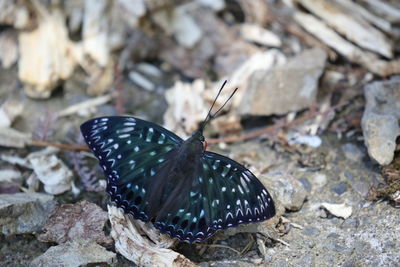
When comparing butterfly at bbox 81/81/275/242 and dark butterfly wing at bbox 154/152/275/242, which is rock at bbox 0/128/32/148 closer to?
butterfly at bbox 81/81/275/242

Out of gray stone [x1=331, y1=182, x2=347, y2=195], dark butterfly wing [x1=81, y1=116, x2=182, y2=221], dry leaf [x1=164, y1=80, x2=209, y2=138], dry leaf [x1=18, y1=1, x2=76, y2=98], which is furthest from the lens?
dry leaf [x1=18, y1=1, x2=76, y2=98]

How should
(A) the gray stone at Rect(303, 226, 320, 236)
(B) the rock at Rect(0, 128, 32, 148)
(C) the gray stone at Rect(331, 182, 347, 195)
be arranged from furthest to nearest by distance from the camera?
(B) the rock at Rect(0, 128, 32, 148), (C) the gray stone at Rect(331, 182, 347, 195), (A) the gray stone at Rect(303, 226, 320, 236)

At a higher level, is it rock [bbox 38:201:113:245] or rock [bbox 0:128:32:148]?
rock [bbox 0:128:32:148]

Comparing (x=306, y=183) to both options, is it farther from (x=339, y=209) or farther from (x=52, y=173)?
(x=52, y=173)

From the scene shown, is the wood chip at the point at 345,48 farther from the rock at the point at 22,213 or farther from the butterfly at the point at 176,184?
the rock at the point at 22,213

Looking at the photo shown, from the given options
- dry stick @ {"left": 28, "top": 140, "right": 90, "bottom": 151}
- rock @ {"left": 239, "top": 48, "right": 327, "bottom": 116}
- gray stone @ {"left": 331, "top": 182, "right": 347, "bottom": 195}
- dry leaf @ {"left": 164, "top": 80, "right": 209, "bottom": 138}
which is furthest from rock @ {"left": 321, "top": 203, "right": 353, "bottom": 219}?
dry stick @ {"left": 28, "top": 140, "right": 90, "bottom": 151}

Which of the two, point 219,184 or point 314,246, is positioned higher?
point 219,184

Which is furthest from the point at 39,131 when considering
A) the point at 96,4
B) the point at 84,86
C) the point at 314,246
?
the point at 314,246

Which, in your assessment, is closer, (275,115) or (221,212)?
(221,212)

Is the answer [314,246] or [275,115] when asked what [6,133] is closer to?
[275,115]
